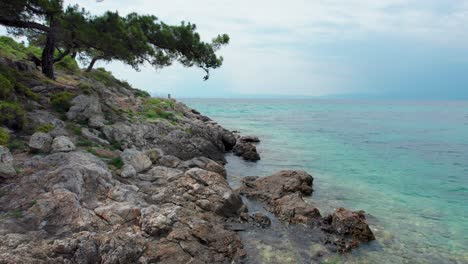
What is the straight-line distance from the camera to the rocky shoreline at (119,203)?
31.7ft

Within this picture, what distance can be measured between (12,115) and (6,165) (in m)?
5.07

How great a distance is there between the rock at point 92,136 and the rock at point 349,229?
A: 40.7ft

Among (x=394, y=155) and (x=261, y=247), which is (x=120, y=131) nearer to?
(x=261, y=247)

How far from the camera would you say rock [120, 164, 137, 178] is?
1462cm

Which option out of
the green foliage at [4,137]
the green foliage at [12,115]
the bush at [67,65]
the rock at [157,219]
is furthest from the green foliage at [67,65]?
the rock at [157,219]

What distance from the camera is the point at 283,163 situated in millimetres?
28281

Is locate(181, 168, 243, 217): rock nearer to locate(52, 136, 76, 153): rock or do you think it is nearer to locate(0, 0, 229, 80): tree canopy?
locate(52, 136, 76, 153): rock

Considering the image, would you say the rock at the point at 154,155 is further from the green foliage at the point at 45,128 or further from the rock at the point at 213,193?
the green foliage at the point at 45,128

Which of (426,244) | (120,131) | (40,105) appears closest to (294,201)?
(426,244)

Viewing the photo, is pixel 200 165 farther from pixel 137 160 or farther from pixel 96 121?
pixel 96 121

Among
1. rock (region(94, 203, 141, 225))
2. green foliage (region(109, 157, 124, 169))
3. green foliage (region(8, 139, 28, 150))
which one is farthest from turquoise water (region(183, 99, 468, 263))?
green foliage (region(8, 139, 28, 150))

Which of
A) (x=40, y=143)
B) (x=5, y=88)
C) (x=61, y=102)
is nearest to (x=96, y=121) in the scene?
(x=61, y=102)

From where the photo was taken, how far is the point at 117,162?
608 inches

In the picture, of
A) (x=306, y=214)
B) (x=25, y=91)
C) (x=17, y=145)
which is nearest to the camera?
(x=17, y=145)
